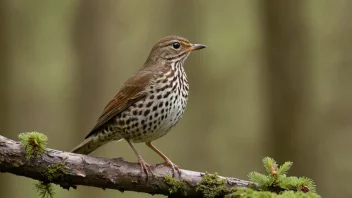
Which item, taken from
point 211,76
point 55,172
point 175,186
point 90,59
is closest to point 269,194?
point 175,186

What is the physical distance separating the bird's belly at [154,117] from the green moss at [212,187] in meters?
1.19

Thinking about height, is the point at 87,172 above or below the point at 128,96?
below

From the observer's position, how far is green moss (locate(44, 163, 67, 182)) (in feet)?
15.2

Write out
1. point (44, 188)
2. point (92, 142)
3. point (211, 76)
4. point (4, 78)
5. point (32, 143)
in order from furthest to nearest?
point (211, 76) < point (4, 78) < point (92, 142) < point (44, 188) < point (32, 143)

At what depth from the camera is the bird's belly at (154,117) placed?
6.14 m

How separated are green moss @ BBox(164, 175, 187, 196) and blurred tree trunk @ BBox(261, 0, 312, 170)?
514cm

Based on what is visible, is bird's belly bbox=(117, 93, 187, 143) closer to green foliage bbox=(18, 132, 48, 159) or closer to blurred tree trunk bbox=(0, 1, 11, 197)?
green foliage bbox=(18, 132, 48, 159)

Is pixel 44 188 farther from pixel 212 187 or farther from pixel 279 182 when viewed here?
pixel 279 182

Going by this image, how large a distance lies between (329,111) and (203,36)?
481 centimetres

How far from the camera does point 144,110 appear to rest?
20.4 feet

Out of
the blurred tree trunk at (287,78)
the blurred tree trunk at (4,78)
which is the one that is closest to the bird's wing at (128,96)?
the blurred tree trunk at (287,78)

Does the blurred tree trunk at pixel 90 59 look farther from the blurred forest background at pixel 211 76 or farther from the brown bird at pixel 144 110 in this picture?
the brown bird at pixel 144 110

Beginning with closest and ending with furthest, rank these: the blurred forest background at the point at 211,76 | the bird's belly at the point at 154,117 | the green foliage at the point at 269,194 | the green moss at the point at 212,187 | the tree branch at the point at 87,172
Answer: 1. the green foliage at the point at 269,194
2. the tree branch at the point at 87,172
3. the green moss at the point at 212,187
4. the bird's belly at the point at 154,117
5. the blurred forest background at the point at 211,76

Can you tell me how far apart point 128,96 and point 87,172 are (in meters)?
1.76
